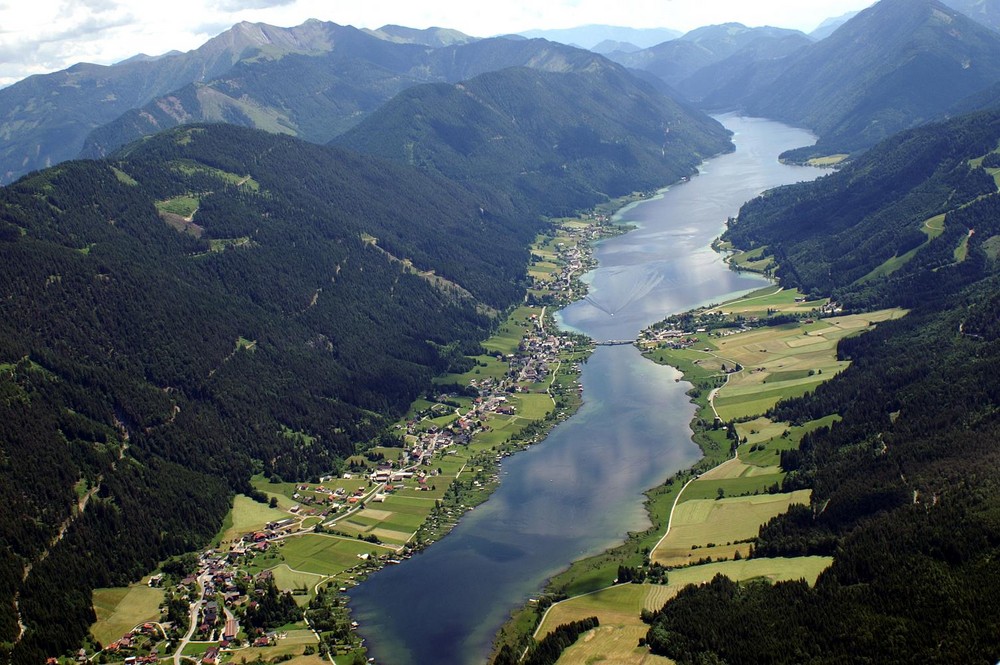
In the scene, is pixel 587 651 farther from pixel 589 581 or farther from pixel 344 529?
pixel 344 529

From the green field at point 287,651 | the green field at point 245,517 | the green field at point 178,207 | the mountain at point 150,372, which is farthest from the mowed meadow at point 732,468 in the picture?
the green field at point 178,207

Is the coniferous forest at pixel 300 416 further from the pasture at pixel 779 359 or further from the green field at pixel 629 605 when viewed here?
the pasture at pixel 779 359

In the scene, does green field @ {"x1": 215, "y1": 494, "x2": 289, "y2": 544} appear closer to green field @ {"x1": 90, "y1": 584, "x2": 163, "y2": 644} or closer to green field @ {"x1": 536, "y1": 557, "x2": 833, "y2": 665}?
green field @ {"x1": 90, "y1": 584, "x2": 163, "y2": 644}

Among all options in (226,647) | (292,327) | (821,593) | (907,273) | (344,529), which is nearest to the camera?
(821,593)

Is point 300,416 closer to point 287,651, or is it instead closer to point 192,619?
point 192,619

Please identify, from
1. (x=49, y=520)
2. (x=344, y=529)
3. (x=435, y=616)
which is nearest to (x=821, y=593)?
(x=435, y=616)

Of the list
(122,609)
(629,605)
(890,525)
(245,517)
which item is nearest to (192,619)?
(122,609)
